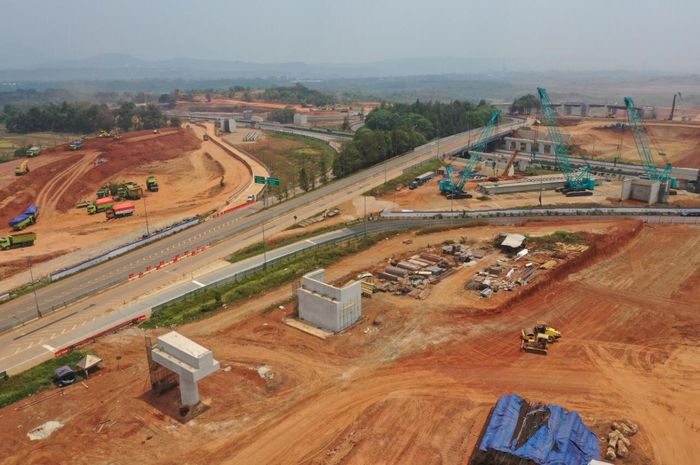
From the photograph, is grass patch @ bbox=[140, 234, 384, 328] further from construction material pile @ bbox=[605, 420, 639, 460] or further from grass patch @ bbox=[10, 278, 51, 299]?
construction material pile @ bbox=[605, 420, 639, 460]

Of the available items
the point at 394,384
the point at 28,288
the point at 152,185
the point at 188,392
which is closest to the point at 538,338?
the point at 394,384

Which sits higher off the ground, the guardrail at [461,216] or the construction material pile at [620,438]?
the guardrail at [461,216]

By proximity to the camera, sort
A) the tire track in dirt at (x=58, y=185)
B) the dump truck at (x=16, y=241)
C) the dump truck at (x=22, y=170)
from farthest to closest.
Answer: the dump truck at (x=22, y=170) → the tire track in dirt at (x=58, y=185) → the dump truck at (x=16, y=241)

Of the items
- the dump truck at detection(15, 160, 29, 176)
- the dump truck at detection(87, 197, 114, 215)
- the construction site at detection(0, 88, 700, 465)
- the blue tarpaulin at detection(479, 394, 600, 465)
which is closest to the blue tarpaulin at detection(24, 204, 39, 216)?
the construction site at detection(0, 88, 700, 465)

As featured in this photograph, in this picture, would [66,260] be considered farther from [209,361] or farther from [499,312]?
[499,312]

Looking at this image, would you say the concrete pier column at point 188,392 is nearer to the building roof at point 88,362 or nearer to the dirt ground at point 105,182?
→ the building roof at point 88,362

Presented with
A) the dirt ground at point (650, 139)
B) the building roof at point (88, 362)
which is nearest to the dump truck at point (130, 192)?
the building roof at point (88, 362)

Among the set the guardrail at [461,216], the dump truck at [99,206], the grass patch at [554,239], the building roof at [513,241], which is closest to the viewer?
the building roof at [513,241]

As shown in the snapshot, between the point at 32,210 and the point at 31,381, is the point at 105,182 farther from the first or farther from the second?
the point at 31,381
